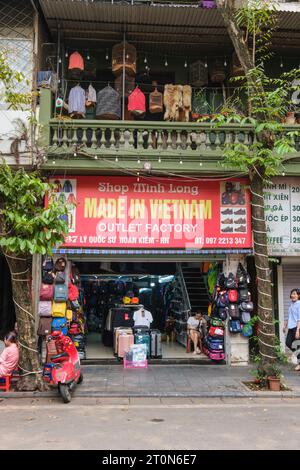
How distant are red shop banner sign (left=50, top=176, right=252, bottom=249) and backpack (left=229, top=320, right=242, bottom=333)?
1.94 metres

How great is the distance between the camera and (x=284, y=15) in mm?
11977

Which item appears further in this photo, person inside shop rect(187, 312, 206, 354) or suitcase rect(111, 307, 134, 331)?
suitcase rect(111, 307, 134, 331)

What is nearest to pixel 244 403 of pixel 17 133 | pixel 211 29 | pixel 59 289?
pixel 59 289

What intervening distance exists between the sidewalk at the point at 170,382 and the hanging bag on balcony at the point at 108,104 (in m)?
6.72

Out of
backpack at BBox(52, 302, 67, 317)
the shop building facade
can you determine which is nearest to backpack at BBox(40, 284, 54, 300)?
backpack at BBox(52, 302, 67, 317)

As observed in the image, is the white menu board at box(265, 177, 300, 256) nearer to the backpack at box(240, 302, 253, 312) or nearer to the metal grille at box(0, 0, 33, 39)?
the backpack at box(240, 302, 253, 312)

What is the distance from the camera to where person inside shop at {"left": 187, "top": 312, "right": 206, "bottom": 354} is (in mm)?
12812

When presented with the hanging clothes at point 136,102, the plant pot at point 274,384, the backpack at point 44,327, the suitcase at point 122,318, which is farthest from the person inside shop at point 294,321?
the hanging clothes at point 136,102

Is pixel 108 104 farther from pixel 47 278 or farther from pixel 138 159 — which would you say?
pixel 47 278

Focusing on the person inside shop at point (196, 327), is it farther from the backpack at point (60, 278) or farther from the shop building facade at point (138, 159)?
the backpack at point (60, 278)

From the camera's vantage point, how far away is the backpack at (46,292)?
11.0m

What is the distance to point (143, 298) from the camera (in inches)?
673

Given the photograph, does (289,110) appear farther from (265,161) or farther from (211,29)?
(265,161)

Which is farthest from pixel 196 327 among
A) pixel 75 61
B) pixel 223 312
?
pixel 75 61
